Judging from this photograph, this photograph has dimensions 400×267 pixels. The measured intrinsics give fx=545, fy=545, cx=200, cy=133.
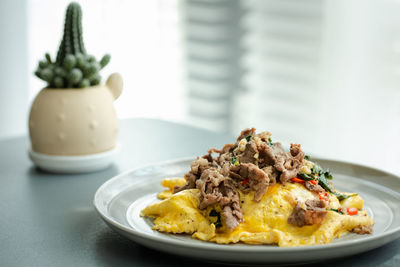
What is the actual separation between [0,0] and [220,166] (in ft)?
8.17

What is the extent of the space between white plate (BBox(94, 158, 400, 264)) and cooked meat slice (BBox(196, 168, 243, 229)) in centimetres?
8

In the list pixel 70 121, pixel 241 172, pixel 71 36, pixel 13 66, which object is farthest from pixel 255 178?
pixel 13 66

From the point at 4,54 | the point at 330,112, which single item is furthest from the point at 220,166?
the point at 4,54

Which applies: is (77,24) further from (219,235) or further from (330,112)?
(330,112)

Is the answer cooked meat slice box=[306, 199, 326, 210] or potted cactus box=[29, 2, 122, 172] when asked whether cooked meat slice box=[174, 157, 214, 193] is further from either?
potted cactus box=[29, 2, 122, 172]

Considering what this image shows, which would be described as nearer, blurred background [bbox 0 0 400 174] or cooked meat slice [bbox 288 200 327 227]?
cooked meat slice [bbox 288 200 327 227]

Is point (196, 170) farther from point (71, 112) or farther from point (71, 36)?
point (71, 36)

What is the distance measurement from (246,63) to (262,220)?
2.70 meters

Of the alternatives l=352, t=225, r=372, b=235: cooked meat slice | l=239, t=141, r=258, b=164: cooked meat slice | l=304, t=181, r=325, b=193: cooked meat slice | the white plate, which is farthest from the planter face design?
l=352, t=225, r=372, b=235: cooked meat slice

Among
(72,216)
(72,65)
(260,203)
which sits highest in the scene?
(72,65)

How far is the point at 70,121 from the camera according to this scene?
5.47 ft

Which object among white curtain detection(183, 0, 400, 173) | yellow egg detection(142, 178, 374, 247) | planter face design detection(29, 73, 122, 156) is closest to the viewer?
yellow egg detection(142, 178, 374, 247)

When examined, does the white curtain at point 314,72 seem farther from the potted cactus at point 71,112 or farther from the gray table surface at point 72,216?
the potted cactus at point 71,112

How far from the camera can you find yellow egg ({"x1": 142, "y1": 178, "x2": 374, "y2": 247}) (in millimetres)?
1034
